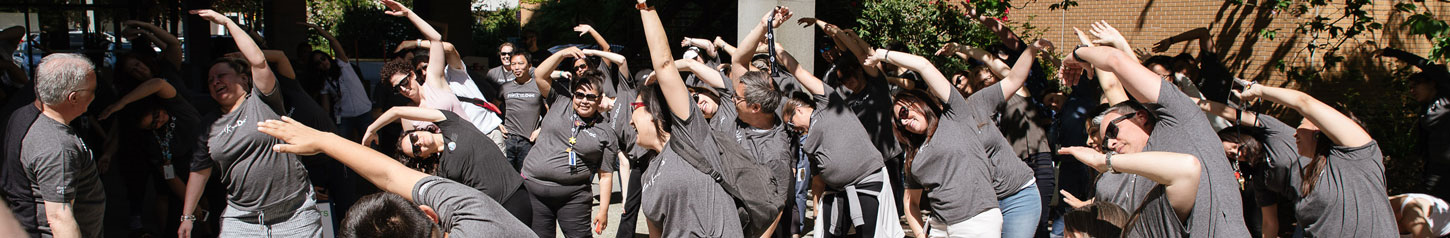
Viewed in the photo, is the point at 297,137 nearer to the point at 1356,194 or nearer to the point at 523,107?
the point at 523,107

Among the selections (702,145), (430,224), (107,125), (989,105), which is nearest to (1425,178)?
(989,105)

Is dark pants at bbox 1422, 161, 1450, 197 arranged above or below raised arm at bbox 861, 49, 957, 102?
below

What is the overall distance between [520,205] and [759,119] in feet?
4.18

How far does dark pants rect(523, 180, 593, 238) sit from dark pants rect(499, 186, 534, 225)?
0.63 metres

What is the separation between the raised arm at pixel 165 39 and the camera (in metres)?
5.11

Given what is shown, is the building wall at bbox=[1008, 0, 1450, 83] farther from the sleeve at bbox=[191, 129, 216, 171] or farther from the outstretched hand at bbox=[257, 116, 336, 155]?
the sleeve at bbox=[191, 129, 216, 171]

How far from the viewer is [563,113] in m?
5.54

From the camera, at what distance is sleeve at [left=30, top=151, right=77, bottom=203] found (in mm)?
3955

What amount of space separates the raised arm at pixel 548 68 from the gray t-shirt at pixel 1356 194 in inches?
165

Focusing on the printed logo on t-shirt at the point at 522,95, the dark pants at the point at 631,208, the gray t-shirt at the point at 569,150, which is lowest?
the dark pants at the point at 631,208

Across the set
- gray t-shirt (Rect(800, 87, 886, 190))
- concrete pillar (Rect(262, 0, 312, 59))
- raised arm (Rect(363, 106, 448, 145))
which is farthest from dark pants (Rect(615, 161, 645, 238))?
concrete pillar (Rect(262, 0, 312, 59))

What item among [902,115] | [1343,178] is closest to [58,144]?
[902,115]

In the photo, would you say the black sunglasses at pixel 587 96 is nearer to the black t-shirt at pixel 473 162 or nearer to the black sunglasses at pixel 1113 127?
the black t-shirt at pixel 473 162

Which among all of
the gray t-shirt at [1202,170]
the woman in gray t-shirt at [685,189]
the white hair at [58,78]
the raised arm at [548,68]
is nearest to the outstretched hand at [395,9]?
the raised arm at [548,68]
